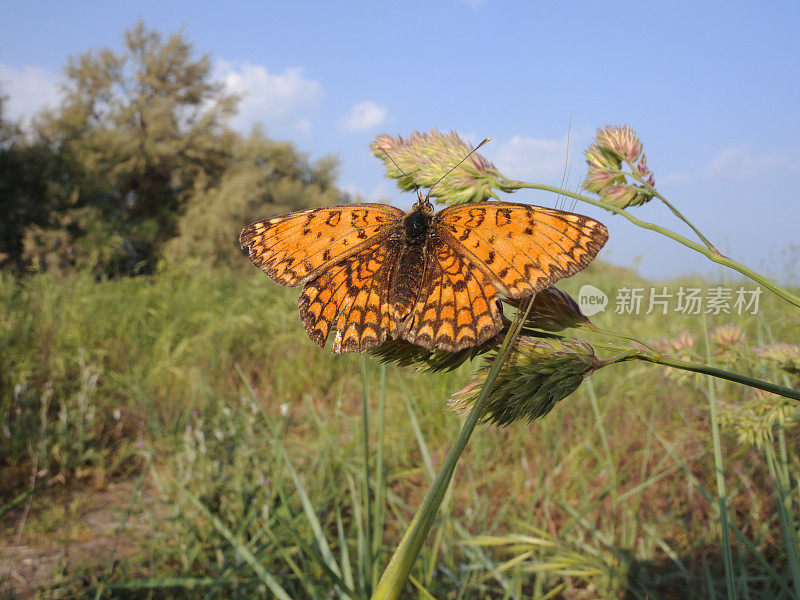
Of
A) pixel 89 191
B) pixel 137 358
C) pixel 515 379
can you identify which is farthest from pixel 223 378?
pixel 89 191

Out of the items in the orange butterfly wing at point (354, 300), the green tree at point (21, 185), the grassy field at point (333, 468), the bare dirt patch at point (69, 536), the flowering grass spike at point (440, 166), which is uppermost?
the green tree at point (21, 185)

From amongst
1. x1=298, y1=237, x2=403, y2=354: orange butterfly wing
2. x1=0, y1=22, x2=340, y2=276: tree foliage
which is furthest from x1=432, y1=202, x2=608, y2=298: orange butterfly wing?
x1=0, y1=22, x2=340, y2=276: tree foliage

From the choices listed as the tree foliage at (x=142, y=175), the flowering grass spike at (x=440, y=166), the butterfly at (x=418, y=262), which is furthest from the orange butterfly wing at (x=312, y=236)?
the tree foliage at (x=142, y=175)

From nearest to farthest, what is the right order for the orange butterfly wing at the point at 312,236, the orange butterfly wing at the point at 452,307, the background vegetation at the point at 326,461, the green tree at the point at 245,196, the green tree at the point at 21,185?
the orange butterfly wing at the point at 452,307 → the orange butterfly wing at the point at 312,236 → the background vegetation at the point at 326,461 → the green tree at the point at 21,185 → the green tree at the point at 245,196

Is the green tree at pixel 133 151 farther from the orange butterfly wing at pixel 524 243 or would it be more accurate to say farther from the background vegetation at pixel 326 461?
the orange butterfly wing at pixel 524 243

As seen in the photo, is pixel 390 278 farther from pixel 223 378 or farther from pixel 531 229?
pixel 223 378

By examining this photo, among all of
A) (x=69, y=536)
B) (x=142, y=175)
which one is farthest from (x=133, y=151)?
(x=69, y=536)

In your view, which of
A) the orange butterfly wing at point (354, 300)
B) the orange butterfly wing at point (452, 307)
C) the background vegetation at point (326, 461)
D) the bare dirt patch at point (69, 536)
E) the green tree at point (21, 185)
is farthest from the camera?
the green tree at point (21, 185)
